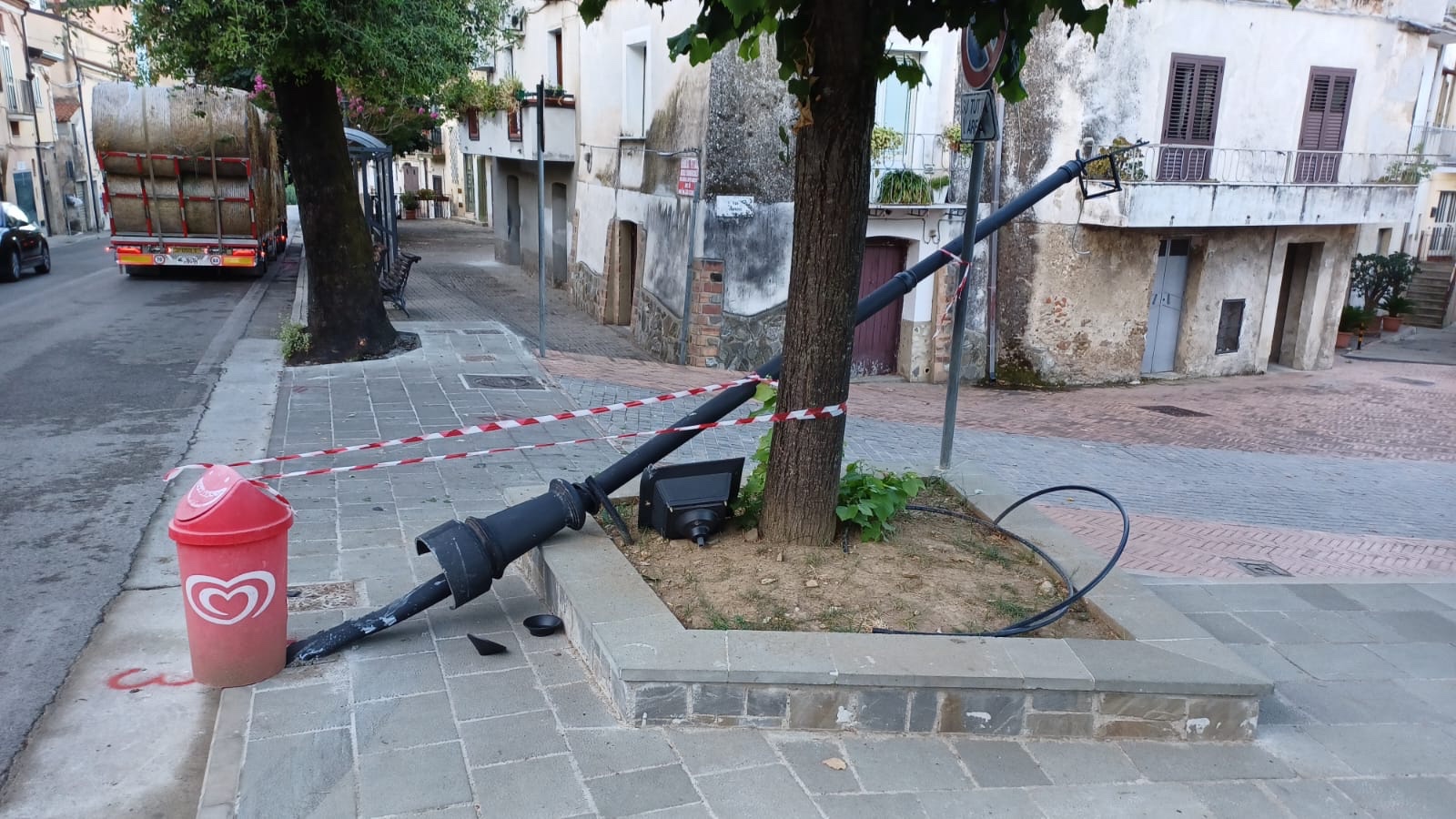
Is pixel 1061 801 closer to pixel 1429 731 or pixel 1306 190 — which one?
pixel 1429 731

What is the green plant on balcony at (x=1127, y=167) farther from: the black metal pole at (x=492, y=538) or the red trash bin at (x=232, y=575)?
the red trash bin at (x=232, y=575)

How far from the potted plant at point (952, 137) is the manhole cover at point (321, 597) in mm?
11661

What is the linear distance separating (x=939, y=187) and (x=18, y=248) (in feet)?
55.5

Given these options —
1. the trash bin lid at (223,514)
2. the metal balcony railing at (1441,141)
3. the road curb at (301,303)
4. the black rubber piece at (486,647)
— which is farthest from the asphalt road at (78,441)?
the metal balcony railing at (1441,141)

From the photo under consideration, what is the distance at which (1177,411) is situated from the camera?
1397 centimetres

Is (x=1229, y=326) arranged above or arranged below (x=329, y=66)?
below

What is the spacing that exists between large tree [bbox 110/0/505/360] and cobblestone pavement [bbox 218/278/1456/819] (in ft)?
21.1

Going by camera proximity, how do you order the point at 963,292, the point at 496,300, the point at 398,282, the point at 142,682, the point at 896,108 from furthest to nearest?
the point at 496,300 < the point at 398,282 < the point at 896,108 < the point at 963,292 < the point at 142,682

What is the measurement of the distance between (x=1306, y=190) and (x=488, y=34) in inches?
502

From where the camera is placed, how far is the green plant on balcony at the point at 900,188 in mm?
14234

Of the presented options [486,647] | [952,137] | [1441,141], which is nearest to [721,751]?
[486,647]

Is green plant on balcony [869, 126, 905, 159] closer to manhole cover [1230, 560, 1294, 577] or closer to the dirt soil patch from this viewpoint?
manhole cover [1230, 560, 1294, 577]

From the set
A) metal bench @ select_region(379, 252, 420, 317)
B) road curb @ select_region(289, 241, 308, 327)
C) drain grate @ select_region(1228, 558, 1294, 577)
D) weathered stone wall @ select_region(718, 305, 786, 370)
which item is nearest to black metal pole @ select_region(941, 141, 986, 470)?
drain grate @ select_region(1228, 558, 1294, 577)

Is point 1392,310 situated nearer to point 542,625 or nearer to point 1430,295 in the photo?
point 1430,295
